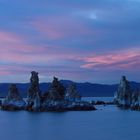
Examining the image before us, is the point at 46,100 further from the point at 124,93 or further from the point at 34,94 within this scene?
the point at 124,93

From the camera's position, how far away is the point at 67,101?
146 metres

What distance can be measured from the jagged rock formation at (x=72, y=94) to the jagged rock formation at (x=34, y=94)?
1027cm

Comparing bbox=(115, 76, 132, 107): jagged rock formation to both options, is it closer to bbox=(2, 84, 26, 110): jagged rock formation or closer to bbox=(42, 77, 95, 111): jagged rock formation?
bbox=(42, 77, 95, 111): jagged rock formation

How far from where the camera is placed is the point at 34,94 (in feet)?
472

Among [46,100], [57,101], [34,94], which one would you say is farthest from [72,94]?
[57,101]

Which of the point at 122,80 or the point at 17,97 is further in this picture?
the point at 122,80

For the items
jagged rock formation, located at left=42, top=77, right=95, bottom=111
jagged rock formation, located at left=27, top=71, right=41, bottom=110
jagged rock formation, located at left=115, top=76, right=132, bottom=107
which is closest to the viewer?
jagged rock formation, located at left=42, top=77, right=95, bottom=111

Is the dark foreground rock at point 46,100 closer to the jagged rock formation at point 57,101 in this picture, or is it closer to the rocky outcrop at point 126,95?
the jagged rock formation at point 57,101

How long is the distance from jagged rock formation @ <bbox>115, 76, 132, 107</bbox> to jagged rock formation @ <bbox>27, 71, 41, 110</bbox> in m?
38.3

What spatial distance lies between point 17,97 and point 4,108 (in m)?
6.40

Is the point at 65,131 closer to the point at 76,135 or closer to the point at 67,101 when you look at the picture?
the point at 76,135

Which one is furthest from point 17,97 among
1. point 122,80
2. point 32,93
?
point 122,80

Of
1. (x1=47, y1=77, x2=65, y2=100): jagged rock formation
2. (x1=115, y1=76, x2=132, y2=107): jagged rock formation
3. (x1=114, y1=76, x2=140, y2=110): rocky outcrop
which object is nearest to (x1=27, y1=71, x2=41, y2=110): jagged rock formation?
(x1=47, y1=77, x2=65, y2=100): jagged rock formation

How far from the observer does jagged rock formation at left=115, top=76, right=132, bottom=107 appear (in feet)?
570
